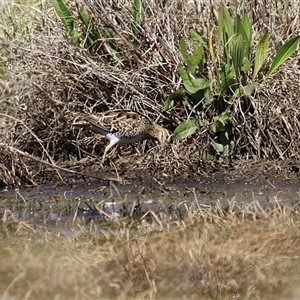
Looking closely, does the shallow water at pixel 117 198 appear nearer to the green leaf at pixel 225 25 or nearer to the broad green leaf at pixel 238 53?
the broad green leaf at pixel 238 53

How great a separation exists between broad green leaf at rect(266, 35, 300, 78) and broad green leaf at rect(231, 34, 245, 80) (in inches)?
11.3

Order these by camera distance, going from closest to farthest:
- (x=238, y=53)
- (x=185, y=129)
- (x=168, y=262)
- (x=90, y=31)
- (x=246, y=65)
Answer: (x=168, y=262) < (x=238, y=53) < (x=246, y=65) < (x=185, y=129) < (x=90, y=31)

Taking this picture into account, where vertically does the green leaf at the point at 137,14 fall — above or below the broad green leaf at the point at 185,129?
above

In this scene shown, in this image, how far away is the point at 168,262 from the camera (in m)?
5.51

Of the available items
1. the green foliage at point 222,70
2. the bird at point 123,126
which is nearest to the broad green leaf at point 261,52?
the green foliage at point 222,70

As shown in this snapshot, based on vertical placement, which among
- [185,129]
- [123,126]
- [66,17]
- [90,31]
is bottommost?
[185,129]

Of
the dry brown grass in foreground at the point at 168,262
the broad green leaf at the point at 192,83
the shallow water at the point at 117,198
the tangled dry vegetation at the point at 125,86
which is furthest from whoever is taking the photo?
the tangled dry vegetation at the point at 125,86

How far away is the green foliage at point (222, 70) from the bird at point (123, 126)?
18 cm

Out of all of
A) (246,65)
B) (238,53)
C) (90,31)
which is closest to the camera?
(238,53)

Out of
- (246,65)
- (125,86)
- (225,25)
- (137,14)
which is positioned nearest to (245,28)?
(225,25)

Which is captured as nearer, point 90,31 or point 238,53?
point 238,53

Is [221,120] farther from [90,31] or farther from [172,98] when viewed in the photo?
[90,31]

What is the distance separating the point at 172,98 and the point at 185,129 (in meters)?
0.32

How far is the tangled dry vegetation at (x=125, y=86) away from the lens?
27.2 ft
